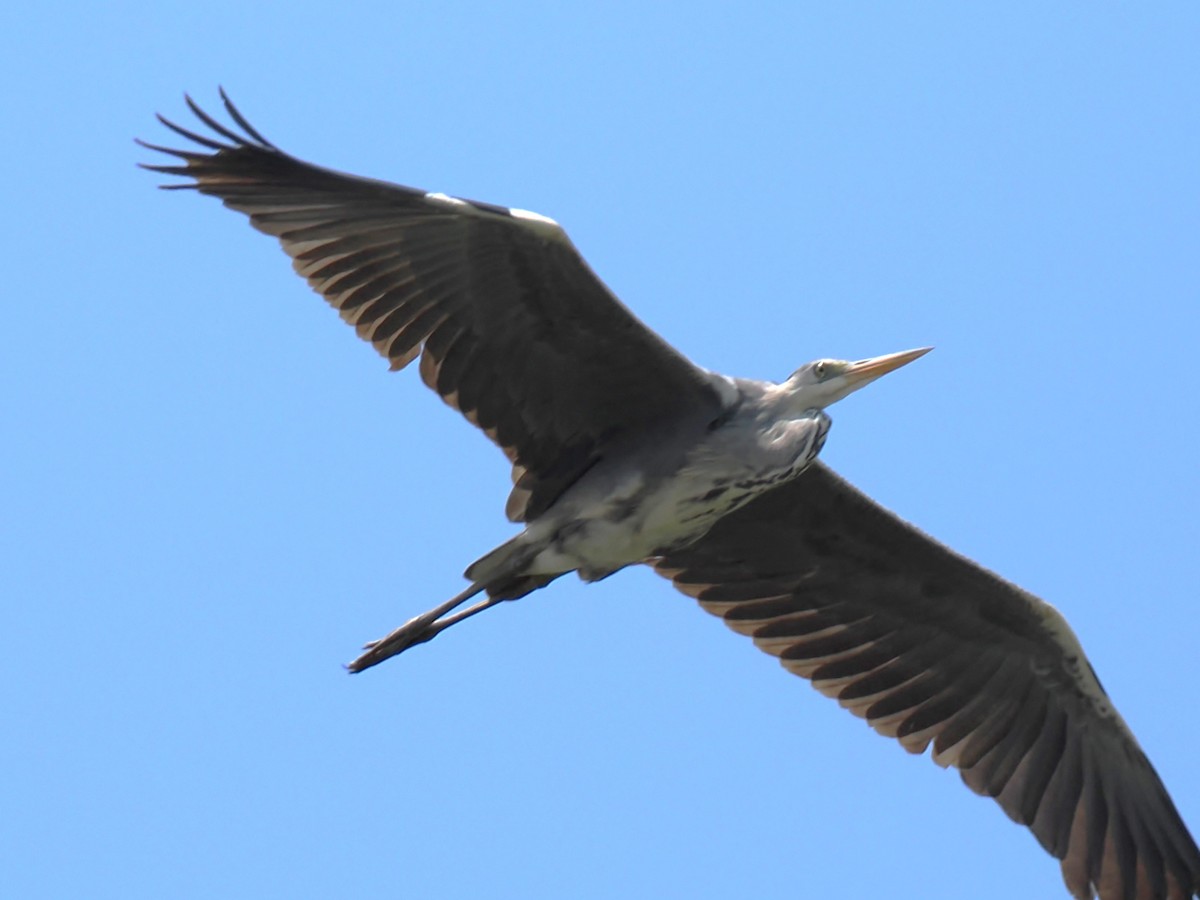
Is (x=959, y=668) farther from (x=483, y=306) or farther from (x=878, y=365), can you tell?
(x=483, y=306)

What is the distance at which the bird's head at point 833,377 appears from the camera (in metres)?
9.45

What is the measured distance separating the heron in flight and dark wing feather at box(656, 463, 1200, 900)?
0.5 inches

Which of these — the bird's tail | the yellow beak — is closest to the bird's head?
the yellow beak

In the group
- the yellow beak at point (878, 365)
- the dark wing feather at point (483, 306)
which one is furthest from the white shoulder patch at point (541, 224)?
the yellow beak at point (878, 365)

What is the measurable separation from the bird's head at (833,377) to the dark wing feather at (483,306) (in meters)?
0.41

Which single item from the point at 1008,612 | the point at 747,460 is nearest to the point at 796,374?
the point at 747,460

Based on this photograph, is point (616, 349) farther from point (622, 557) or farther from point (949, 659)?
point (949, 659)

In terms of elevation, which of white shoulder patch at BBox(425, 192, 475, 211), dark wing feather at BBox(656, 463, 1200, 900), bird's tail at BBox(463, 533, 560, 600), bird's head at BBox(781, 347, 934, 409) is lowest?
dark wing feather at BBox(656, 463, 1200, 900)

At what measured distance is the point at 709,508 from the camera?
9438 mm

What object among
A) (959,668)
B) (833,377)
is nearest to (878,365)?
(833,377)

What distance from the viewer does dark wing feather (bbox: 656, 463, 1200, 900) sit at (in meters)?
10.2

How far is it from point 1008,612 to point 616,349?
267 cm

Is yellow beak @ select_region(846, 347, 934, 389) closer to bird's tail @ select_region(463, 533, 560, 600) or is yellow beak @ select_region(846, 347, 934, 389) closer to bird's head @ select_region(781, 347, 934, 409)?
bird's head @ select_region(781, 347, 934, 409)

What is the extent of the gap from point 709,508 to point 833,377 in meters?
0.89
